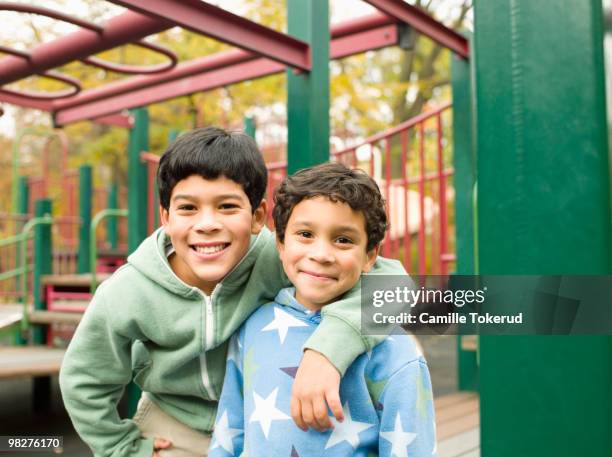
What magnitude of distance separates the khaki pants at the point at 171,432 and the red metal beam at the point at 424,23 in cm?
191

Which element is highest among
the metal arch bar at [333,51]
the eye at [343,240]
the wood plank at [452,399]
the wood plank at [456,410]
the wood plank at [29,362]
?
the metal arch bar at [333,51]

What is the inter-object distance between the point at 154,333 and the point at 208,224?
32cm

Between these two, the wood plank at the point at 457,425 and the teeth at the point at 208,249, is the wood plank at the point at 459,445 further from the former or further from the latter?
the teeth at the point at 208,249

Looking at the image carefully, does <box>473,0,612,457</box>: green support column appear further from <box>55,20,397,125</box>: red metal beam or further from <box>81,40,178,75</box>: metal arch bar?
<box>81,40,178,75</box>: metal arch bar

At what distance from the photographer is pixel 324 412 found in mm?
1315

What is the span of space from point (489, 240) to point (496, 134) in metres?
0.31

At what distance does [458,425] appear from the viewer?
375 cm

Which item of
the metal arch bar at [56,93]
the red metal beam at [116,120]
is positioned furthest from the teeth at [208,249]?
the red metal beam at [116,120]

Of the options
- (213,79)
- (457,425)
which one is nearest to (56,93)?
(213,79)

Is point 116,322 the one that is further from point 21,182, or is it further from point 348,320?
point 21,182

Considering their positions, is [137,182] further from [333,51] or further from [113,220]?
[113,220]

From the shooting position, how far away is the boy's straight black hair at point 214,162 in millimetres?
1577

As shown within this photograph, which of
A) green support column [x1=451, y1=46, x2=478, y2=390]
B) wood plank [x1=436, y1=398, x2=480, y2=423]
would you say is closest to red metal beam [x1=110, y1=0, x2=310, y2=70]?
green support column [x1=451, y1=46, x2=478, y2=390]

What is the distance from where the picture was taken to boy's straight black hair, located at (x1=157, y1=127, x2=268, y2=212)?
5.17ft
